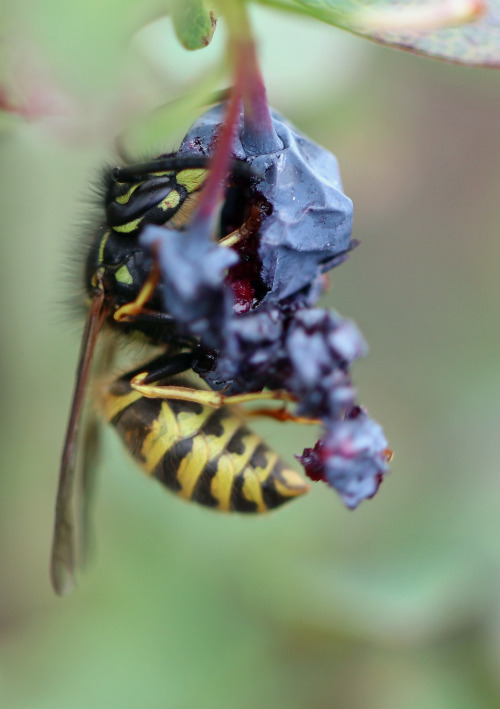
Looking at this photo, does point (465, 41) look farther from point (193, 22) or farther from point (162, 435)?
point (162, 435)

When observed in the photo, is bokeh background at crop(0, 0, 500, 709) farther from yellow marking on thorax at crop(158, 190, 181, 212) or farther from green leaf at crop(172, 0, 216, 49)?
green leaf at crop(172, 0, 216, 49)

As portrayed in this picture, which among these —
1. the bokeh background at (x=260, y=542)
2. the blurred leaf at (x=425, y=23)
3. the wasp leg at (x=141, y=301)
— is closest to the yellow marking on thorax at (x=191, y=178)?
the wasp leg at (x=141, y=301)

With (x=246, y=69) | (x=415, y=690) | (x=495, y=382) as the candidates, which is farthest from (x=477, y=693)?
(x=246, y=69)

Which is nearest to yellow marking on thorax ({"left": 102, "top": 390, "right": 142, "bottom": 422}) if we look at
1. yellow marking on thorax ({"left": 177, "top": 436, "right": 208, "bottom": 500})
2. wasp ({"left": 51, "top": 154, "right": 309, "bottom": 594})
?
wasp ({"left": 51, "top": 154, "right": 309, "bottom": 594})

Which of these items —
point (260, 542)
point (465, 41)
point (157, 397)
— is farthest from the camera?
point (260, 542)

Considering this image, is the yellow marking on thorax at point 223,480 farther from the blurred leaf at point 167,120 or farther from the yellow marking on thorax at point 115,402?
the blurred leaf at point 167,120

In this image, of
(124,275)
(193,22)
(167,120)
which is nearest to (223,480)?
(124,275)
